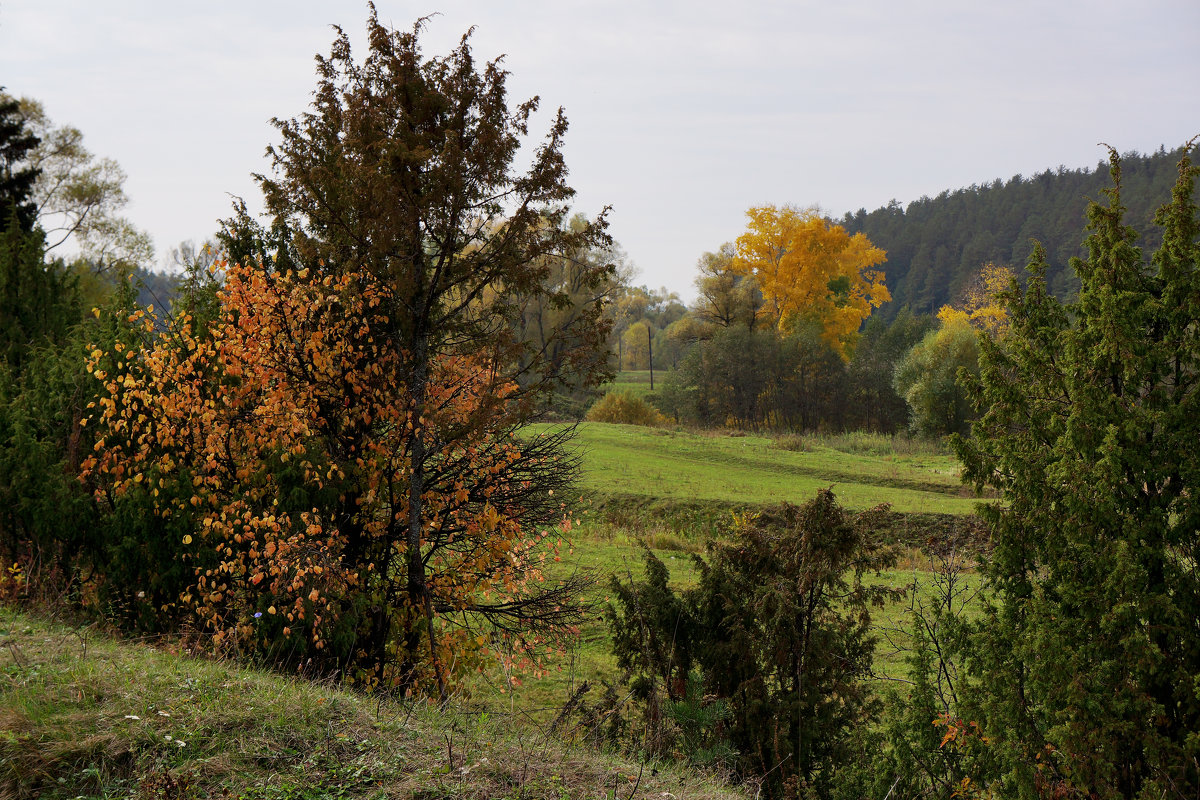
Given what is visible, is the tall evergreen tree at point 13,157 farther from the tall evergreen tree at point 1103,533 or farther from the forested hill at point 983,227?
the forested hill at point 983,227

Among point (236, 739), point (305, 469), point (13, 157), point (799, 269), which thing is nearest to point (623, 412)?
point (799, 269)

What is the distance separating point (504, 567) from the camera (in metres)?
8.83

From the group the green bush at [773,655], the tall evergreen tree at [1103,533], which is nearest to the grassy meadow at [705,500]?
the green bush at [773,655]

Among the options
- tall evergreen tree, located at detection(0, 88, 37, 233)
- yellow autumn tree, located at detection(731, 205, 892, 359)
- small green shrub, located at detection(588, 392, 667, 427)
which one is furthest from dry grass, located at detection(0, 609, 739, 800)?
yellow autumn tree, located at detection(731, 205, 892, 359)

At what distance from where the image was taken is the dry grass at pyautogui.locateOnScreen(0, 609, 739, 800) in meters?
4.10

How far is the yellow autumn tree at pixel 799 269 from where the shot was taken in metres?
49.5

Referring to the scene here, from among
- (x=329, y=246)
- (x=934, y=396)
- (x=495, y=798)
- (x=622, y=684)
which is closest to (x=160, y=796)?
(x=495, y=798)

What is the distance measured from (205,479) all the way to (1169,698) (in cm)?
783

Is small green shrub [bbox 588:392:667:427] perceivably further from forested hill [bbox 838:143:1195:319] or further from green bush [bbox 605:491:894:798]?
forested hill [bbox 838:143:1195:319]

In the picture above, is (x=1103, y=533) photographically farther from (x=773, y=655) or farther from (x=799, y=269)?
(x=799, y=269)

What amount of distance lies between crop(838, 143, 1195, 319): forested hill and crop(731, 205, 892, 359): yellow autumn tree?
37.0 metres

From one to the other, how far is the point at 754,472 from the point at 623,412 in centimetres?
1768

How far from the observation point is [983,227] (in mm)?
101688

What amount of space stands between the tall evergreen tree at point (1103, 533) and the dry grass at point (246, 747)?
7.23 feet
